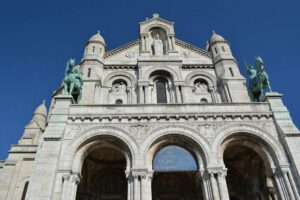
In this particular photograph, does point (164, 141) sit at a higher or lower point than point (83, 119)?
lower

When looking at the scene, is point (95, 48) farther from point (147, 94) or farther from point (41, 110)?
point (41, 110)

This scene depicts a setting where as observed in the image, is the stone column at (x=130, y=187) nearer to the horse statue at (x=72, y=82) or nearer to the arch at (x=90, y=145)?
the arch at (x=90, y=145)

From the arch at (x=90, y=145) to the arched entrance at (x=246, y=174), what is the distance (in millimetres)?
5245

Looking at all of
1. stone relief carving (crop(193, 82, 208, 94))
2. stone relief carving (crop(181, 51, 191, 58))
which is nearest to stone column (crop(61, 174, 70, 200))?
stone relief carving (crop(193, 82, 208, 94))

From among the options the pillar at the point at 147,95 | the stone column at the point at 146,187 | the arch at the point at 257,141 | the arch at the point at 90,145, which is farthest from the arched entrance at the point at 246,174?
the pillar at the point at 147,95

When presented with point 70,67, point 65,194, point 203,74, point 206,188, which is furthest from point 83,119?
point 203,74

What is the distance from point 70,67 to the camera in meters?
18.0

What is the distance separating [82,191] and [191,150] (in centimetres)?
681

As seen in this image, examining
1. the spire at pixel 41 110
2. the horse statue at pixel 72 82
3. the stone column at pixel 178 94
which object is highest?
the spire at pixel 41 110

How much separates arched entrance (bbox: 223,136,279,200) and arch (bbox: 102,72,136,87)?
9.73m

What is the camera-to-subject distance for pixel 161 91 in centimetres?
2230

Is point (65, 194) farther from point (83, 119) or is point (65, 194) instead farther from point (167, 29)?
point (167, 29)

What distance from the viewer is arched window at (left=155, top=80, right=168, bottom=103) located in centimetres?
2171

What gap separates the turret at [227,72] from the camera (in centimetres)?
2045
